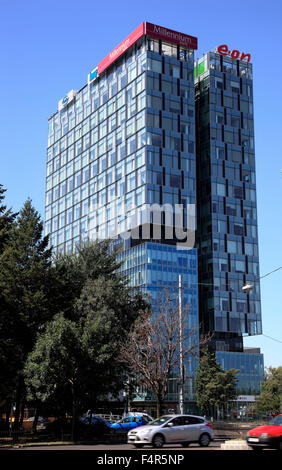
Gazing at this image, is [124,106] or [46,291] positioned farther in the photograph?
[124,106]

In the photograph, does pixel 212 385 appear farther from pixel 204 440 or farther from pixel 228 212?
pixel 204 440

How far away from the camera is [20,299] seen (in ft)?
137

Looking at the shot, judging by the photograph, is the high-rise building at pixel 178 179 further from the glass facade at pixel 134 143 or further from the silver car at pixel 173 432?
the silver car at pixel 173 432

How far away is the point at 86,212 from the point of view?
125 m

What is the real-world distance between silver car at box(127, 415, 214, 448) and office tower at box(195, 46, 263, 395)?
82.5 m

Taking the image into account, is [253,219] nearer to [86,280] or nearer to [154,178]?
[154,178]

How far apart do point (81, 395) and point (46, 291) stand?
8552 millimetres

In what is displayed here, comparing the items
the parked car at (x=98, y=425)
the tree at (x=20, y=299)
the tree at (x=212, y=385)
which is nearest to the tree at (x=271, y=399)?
the tree at (x=212, y=385)

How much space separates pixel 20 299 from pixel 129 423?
1452 cm

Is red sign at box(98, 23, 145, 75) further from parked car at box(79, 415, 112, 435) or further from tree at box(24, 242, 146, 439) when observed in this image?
parked car at box(79, 415, 112, 435)

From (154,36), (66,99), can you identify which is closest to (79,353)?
(154,36)

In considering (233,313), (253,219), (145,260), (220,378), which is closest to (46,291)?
(220,378)

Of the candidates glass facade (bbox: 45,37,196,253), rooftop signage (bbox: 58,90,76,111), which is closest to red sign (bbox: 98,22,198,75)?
glass facade (bbox: 45,37,196,253)

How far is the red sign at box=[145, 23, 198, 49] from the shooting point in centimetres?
11056
